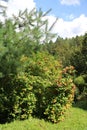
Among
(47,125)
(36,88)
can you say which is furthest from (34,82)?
(47,125)

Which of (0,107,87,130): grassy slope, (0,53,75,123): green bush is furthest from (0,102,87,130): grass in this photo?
(0,53,75,123): green bush

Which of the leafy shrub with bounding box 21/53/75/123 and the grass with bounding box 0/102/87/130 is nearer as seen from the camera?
the grass with bounding box 0/102/87/130

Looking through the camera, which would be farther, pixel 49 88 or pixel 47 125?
pixel 49 88

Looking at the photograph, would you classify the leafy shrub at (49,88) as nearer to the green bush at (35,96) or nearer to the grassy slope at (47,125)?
the green bush at (35,96)

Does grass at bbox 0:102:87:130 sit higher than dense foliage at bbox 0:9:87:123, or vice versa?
dense foliage at bbox 0:9:87:123

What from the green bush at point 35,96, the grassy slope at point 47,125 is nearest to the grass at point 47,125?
the grassy slope at point 47,125

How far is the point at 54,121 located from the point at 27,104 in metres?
1.27

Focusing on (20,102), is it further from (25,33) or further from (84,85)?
(84,85)

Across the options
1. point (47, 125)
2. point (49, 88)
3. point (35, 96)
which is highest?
point (49, 88)

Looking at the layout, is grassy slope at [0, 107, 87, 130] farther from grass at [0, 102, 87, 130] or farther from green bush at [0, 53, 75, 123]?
green bush at [0, 53, 75, 123]

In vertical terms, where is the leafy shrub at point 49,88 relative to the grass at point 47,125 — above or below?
above

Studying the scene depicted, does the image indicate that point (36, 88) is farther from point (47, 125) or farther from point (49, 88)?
point (47, 125)

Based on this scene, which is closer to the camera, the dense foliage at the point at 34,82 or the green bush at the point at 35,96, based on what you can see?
the dense foliage at the point at 34,82

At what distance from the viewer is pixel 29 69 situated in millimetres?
14180
